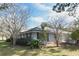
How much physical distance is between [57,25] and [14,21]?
681mm

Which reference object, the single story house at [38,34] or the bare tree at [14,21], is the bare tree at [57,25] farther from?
the bare tree at [14,21]

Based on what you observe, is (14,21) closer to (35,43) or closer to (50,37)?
(35,43)

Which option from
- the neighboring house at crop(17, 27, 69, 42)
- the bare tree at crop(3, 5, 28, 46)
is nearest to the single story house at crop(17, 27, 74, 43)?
the neighboring house at crop(17, 27, 69, 42)

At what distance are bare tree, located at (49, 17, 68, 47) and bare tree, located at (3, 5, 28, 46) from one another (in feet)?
1.40

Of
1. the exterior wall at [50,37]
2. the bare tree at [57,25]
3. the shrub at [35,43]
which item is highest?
the bare tree at [57,25]

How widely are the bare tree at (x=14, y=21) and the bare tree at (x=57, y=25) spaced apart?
0.43 metres

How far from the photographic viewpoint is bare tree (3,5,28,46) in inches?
70.1

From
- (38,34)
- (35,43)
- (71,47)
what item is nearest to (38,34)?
(38,34)

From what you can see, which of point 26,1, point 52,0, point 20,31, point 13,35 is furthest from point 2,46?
point 52,0

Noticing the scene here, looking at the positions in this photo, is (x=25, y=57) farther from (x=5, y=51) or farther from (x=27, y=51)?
(x=5, y=51)

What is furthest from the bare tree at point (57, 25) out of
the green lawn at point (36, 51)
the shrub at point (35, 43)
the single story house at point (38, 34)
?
the shrub at point (35, 43)

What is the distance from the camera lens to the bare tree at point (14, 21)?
178 centimetres

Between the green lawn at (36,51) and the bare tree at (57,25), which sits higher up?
the bare tree at (57,25)

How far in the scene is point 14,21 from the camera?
1799mm
